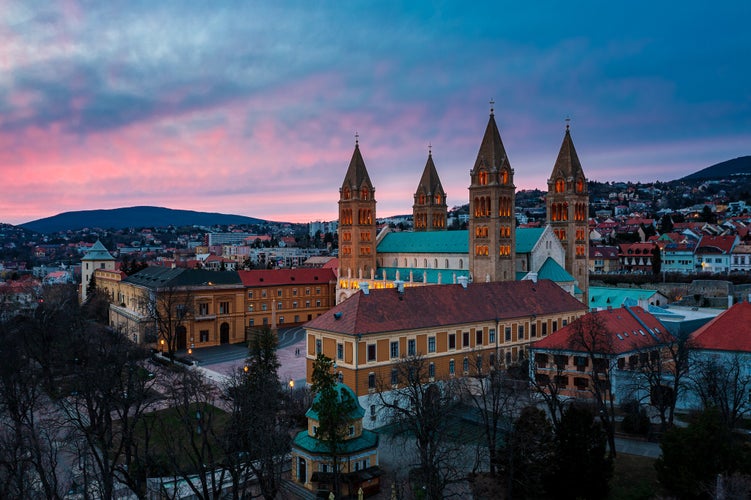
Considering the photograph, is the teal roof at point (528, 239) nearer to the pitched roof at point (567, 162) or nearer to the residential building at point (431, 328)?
the pitched roof at point (567, 162)

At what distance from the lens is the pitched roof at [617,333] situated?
1691 inches

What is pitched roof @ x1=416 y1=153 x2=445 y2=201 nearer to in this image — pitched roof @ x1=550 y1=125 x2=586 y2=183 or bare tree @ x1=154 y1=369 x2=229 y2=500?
pitched roof @ x1=550 y1=125 x2=586 y2=183

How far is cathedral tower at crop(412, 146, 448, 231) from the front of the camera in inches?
3900

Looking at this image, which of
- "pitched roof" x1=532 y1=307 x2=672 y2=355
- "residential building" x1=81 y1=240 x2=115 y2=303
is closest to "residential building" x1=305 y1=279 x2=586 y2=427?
"pitched roof" x1=532 y1=307 x2=672 y2=355

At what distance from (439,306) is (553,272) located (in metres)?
29.8

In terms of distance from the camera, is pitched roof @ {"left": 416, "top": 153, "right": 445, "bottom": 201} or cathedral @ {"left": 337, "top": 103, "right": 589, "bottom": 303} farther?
pitched roof @ {"left": 416, "top": 153, "right": 445, "bottom": 201}

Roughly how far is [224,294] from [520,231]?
135 ft

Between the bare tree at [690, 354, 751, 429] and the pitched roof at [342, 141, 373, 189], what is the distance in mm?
59187

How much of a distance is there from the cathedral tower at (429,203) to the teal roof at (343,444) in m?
67.8

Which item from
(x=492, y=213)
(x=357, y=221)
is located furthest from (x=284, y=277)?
(x=492, y=213)

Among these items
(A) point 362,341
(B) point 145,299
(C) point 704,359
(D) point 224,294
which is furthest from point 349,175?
(C) point 704,359

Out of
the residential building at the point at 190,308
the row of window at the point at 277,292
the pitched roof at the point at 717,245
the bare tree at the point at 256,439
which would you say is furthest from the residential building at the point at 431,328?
the pitched roof at the point at 717,245

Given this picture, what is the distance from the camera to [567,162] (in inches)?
3130

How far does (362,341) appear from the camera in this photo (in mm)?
41812
